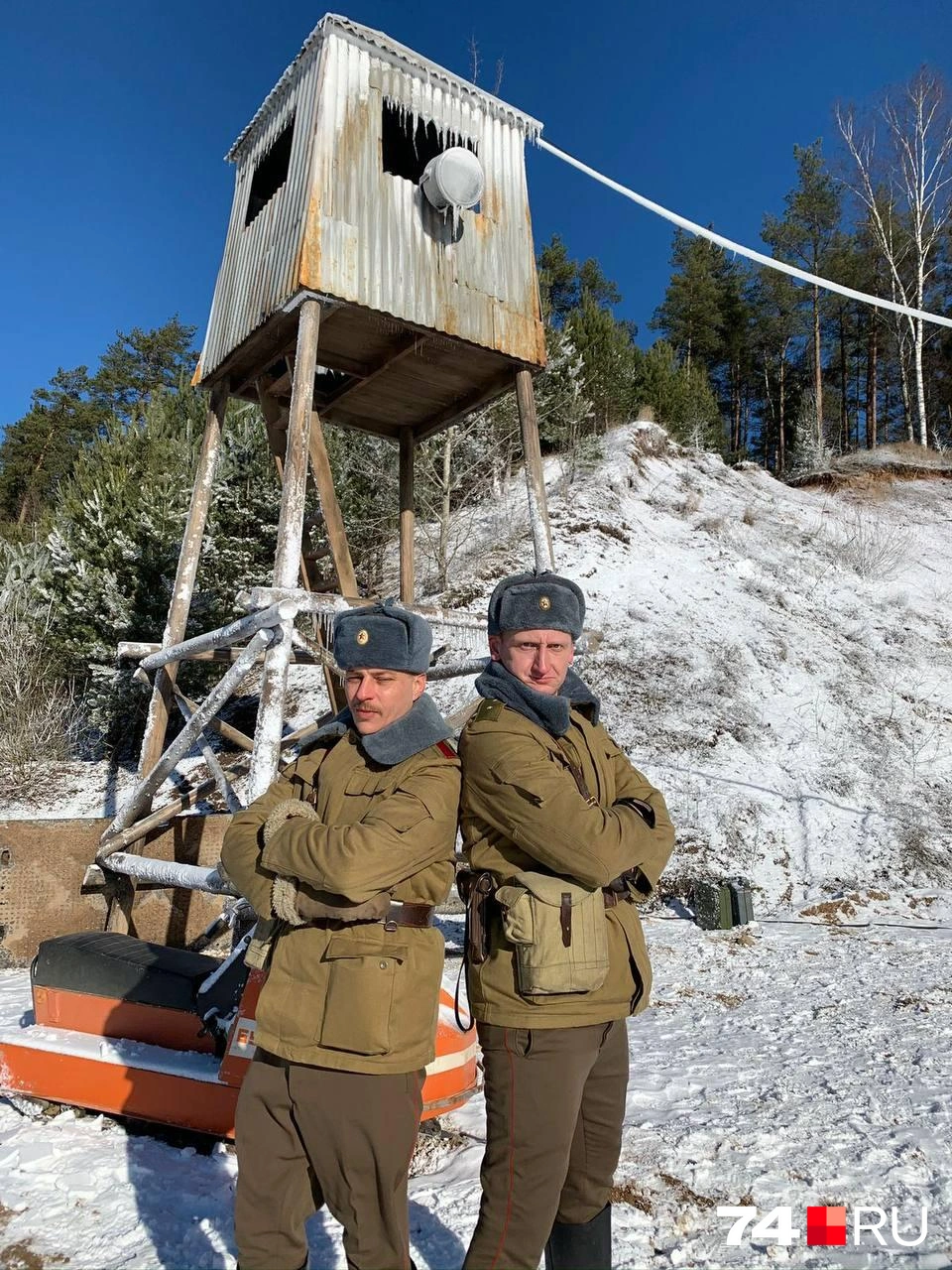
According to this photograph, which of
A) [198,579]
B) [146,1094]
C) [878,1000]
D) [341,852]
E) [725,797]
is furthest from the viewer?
[198,579]

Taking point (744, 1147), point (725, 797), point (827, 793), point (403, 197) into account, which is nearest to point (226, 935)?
point (744, 1147)

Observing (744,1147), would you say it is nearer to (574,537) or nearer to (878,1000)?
(878,1000)

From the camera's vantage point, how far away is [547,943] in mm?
1852

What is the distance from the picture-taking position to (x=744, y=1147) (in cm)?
312

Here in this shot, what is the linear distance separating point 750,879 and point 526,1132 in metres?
6.95

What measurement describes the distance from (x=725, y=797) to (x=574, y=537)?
776 centimetres

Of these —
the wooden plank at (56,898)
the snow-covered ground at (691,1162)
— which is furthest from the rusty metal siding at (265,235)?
the snow-covered ground at (691,1162)

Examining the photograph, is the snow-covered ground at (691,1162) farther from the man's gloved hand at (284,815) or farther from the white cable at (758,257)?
the white cable at (758,257)

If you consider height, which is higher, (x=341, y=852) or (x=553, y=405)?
(x=553, y=405)

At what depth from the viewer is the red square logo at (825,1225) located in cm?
255

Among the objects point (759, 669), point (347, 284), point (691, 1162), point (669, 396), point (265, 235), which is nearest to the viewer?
point (691, 1162)

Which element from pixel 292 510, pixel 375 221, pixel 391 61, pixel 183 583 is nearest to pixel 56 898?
pixel 183 583

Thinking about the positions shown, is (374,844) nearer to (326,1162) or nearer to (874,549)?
(326,1162)
